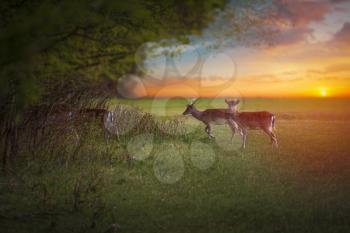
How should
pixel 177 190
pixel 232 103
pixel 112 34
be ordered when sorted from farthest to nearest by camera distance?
pixel 232 103 → pixel 177 190 → pixel 112 34

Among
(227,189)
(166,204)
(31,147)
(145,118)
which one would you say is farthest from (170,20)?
(145,118)

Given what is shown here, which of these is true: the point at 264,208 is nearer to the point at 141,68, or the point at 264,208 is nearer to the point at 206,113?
the point at 141,68

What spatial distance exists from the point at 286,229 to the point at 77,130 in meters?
9.05

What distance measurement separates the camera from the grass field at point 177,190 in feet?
24.5

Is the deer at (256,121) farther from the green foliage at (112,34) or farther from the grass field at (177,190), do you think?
the green foliage at (112,34)

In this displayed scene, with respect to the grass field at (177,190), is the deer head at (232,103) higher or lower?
higher

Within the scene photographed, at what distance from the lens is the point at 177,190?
9.67m

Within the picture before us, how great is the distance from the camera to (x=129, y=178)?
10.9m

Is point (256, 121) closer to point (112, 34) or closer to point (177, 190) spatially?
point (177, 190)

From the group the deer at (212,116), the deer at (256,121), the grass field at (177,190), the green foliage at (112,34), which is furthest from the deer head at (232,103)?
the green foliage at (112,34)

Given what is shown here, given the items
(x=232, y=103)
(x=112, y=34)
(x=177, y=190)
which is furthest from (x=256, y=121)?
(x=112, y=34)

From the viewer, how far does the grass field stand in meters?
7.45

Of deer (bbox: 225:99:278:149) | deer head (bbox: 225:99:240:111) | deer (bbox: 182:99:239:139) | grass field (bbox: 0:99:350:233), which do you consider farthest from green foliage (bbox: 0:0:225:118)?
deer head (bbox: 225:99:240:111)

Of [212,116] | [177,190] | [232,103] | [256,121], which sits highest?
[232,103]
